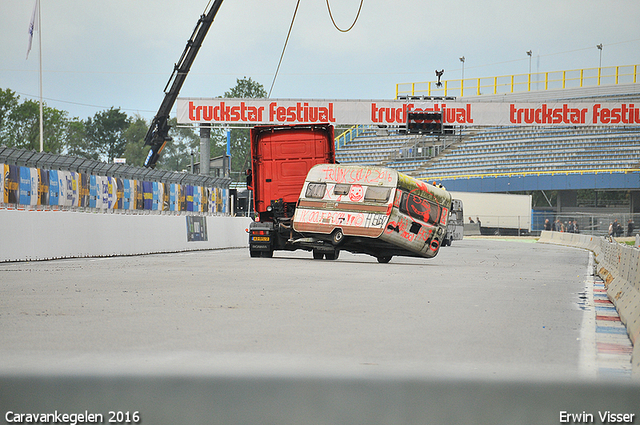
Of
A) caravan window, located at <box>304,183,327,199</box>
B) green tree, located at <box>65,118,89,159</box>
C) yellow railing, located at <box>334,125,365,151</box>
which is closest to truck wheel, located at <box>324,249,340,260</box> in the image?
caravan window, located at <box>304,183,327,199</box>

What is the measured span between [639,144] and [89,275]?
190 ft

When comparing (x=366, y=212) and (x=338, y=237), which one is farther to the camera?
(x=338, y=237)

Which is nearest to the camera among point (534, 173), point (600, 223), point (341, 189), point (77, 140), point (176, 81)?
point (341, 189)

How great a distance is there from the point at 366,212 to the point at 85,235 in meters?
7.07

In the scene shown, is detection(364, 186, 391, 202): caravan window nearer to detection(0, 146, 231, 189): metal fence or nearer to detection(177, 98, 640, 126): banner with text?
detection(0, 146, 231, 189): metal fence

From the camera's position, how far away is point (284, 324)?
24.0 feet

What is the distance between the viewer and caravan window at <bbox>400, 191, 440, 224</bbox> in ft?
64.0

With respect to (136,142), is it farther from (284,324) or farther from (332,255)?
(284,324)

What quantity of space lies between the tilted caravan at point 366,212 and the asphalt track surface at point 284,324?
575cm

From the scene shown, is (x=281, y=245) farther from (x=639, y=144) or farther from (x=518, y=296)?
(x=639, y=144)

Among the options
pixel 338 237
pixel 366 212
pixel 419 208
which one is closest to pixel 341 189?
pixel 366 212

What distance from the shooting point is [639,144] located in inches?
2467

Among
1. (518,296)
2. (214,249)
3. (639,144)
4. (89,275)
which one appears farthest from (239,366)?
(639,144)

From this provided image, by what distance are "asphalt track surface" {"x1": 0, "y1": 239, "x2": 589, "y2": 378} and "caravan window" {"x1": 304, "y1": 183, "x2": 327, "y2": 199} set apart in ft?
21.1
